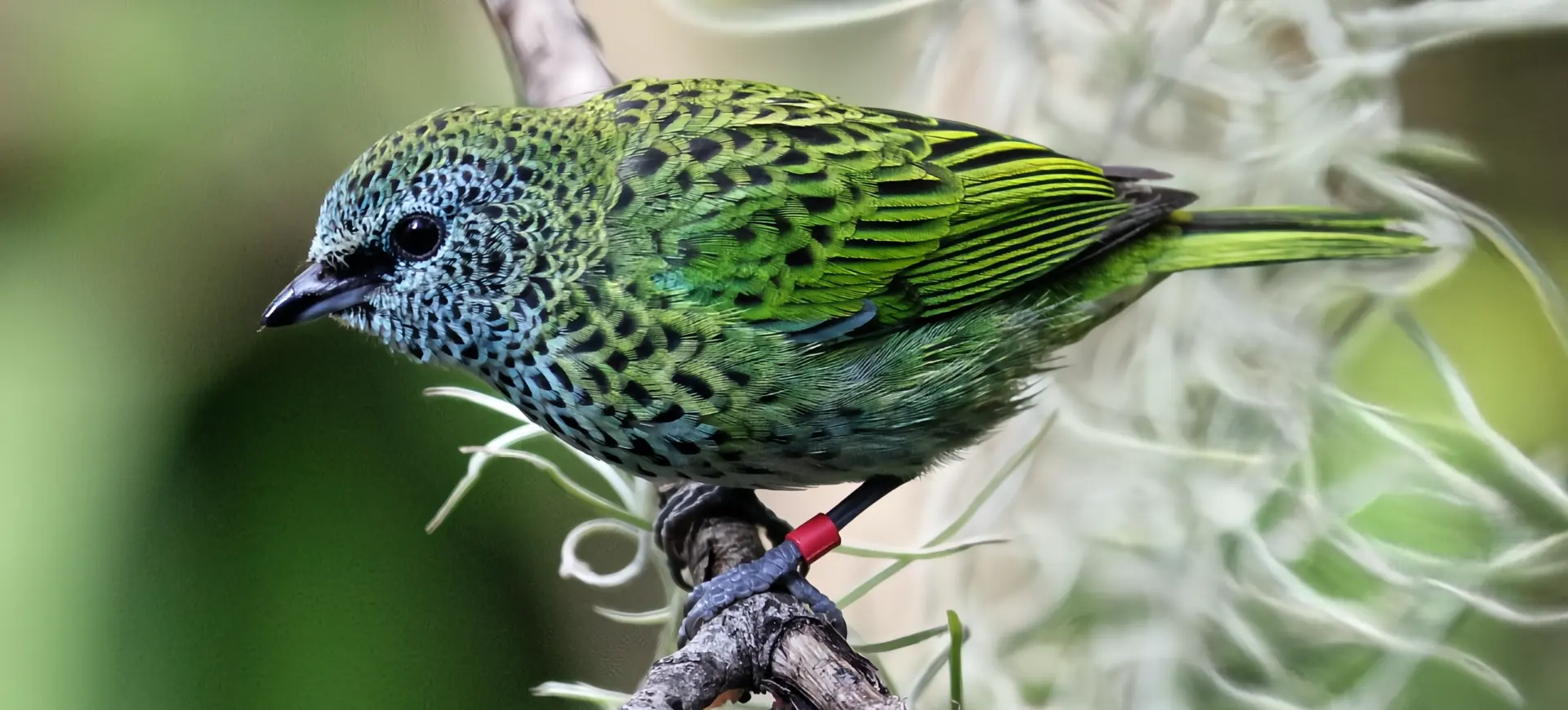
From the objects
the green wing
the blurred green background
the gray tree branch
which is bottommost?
the blurred green background

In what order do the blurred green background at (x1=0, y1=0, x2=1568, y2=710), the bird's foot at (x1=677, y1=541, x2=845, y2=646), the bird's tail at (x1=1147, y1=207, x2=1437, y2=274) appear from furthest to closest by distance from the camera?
the blurred green background at (x1=0, y1=0, x2=1568, y2=710) < the bird's tail at (x1=1147, y1=207, x2=1437, y2=274) < the bird's foot at (x1=677, y1=541, x2=845, y2=646)

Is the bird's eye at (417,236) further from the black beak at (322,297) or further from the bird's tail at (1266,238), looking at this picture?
the bird's tail at (1266,238)

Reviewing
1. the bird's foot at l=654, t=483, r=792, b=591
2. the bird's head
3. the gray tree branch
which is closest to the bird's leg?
the bird's foot at l=654, t=483, r=792, b=591

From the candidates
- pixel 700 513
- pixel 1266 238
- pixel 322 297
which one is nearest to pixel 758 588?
pixel 700 513

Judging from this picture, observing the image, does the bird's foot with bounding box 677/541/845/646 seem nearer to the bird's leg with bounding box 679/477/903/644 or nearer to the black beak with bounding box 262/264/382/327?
the bird's leg with bounding box 679/477/903/644

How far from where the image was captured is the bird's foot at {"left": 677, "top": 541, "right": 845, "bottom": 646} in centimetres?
102

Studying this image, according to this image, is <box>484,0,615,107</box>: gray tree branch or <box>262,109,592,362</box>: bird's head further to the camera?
<box>484,0,615,107</box>: gray tree branch

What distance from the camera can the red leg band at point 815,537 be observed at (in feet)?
3.57

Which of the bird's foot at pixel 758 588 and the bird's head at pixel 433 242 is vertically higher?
the bird's head at pixel 433 242

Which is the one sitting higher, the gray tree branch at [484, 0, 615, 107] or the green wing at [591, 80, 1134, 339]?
the gray tree branch at [484, 0, 615, 107]

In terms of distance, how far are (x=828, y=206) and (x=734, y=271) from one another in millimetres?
129

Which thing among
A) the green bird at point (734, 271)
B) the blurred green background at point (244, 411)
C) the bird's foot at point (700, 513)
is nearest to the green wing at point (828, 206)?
the green bird at point (734, 271)

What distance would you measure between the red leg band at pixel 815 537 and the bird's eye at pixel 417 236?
1.54ft

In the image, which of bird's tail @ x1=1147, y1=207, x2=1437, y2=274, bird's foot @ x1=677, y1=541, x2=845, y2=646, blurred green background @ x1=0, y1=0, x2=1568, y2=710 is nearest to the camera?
bird's foot @ x1=677, y1=541, x2=845, y2=646
